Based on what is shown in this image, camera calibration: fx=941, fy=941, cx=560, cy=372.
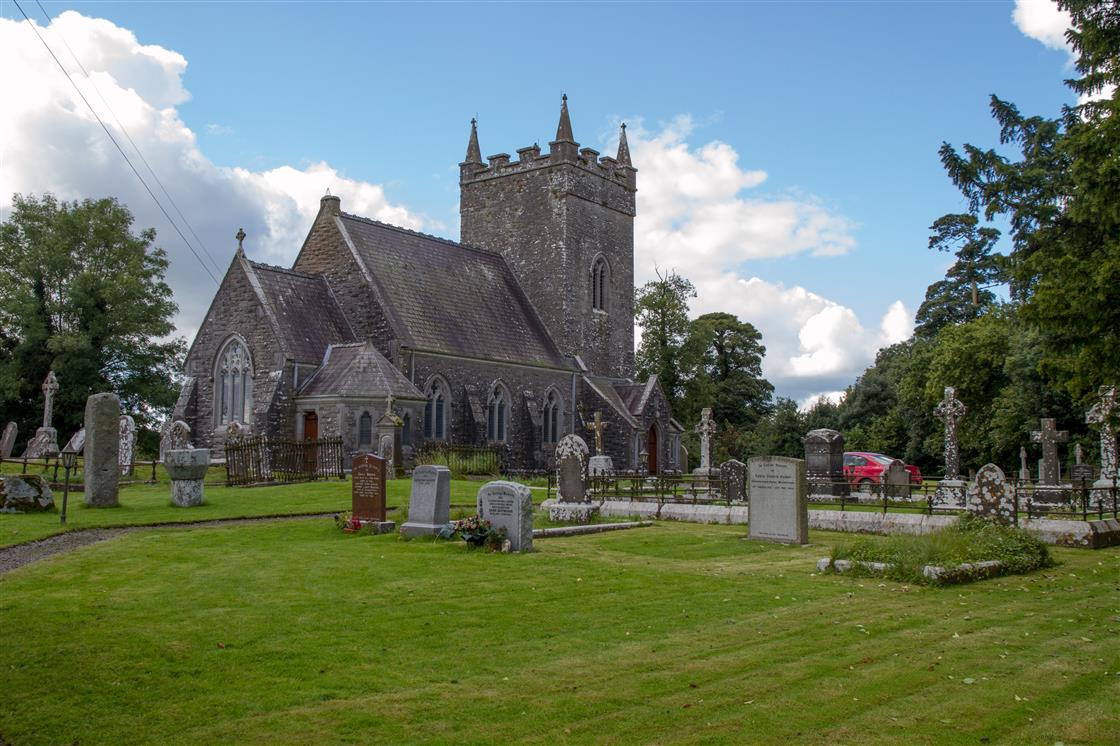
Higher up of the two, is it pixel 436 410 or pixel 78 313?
pixel 78 313

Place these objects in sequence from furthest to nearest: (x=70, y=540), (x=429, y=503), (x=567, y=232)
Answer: (x=567, y=232) < (x=429, y=503) < (x=70, y=540)

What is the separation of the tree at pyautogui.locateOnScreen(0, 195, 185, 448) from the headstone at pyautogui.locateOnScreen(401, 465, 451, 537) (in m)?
31.3

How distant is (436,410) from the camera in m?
36.2

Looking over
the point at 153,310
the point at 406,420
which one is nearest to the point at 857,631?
the point at 406,420

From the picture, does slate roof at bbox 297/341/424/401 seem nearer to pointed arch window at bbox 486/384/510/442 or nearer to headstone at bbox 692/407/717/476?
pointed arch window at bbox 486/384/510/442

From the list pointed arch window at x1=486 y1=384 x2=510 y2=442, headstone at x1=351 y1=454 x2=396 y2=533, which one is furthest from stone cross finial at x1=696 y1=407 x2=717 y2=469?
headstone at x1=351 y1=454 x2=396 y2=533

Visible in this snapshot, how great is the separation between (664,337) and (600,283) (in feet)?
40.8

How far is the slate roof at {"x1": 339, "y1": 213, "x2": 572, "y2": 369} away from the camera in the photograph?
36.2 m

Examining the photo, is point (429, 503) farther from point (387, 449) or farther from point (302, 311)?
point (302, 311)

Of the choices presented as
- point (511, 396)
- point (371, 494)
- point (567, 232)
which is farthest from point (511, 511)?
point (567, 232)

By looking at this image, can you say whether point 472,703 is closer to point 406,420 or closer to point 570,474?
point 570,474

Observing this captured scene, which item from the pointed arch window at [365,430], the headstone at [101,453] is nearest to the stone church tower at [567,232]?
the pointed arch window at [365,430]

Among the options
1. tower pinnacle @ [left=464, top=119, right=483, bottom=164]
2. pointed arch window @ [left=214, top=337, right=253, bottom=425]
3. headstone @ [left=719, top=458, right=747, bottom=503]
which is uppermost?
tower pinnacle @ [left=464, top=119, right=483, bottom=164]

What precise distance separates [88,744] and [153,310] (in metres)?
42.1
